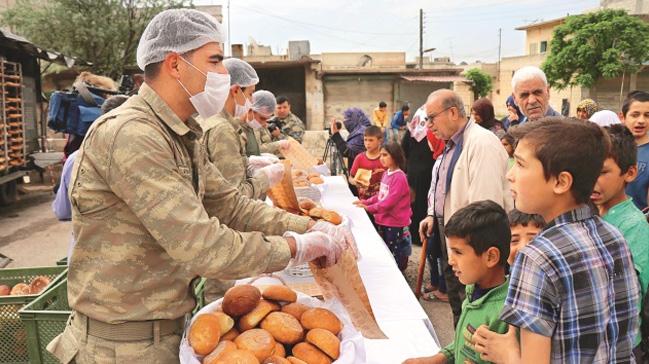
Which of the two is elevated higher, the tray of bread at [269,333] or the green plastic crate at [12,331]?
the tray of bread at [269,333]

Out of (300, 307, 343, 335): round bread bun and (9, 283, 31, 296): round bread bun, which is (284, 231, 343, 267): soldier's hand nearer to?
(300, 307, 343, 335): round bread bun

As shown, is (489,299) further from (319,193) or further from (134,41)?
(134,41)

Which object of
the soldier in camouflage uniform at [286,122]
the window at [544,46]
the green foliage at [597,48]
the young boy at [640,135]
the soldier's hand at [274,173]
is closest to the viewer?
the young boy at [640,135]

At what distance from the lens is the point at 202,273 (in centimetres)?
141

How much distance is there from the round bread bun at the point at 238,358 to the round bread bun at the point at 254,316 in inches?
8.5

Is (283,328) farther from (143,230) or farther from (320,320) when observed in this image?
(143,230)

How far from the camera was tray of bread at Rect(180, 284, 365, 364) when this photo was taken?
4.78 feet

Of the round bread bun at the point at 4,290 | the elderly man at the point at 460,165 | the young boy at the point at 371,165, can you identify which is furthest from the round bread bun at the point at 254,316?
the young boy at the point at 371,165

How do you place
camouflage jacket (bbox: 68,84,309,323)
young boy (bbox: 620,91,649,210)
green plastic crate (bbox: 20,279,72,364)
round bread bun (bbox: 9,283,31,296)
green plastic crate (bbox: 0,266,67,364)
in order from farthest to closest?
young boy (bbox: 620,91,649,210), round bread bun (bbox: 9,283,31,296), green plastic crate (bbox: 0,266,67,364), green plastic crate (bbox: 20,279,72,364), camouflage jacket (bbox: 68,84,309,323)

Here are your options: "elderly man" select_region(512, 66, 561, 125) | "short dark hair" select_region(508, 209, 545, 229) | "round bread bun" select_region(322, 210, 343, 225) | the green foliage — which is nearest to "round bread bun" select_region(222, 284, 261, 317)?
"short dark hair" select_region(508, 209, 545, 229)

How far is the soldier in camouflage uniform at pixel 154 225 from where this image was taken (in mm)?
1373

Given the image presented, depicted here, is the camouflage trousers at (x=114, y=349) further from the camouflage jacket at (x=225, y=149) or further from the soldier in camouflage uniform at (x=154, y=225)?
the camouflage jacket at (x=225, y=149)

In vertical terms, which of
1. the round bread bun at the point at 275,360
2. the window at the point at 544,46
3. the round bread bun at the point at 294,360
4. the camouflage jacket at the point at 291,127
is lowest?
the round bread bun at the point at 294,360

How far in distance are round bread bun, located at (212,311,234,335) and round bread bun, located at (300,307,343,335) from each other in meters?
0.25
